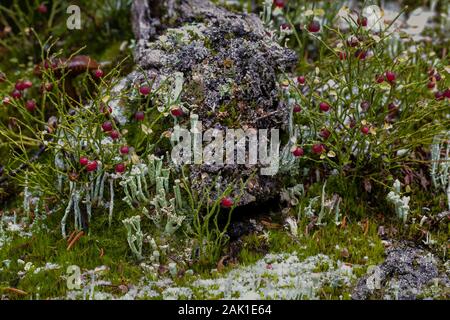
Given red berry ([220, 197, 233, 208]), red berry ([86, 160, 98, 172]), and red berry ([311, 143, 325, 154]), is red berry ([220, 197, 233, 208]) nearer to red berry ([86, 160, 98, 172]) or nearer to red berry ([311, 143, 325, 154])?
red berry ([311, 143, 325, 154])

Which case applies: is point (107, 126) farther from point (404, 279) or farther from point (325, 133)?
point (404, 279)

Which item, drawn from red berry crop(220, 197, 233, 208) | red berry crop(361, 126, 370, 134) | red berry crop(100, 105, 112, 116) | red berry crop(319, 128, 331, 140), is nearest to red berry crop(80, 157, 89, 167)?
red berry crop(100, 105, 112, 116)

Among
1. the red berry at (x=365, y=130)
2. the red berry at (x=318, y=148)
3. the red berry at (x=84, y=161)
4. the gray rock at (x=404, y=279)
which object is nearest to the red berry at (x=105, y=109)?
the red berry at (x=84, y=161)

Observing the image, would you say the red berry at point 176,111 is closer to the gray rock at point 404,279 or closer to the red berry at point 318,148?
the red berry at point 318,148

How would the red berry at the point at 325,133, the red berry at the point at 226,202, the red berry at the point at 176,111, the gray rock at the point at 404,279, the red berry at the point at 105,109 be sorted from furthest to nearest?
the red berry at the point at 325,133 → the red berry at the point at 176,111 → the red berry at the point at 105,109 → the red berry at the point at 226,202 → the gray rock at the point at 404,279

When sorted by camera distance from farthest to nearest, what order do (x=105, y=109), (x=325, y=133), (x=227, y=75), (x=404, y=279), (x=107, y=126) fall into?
(x=227, y=75)
(x=325, y=133)
(x=105, y=109)
(x=107, y=126)
(x=404, y=279)

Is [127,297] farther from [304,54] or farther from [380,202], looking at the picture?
[304,54]

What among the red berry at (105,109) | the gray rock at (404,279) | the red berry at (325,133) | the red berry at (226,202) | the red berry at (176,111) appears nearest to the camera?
the gray rock at (404,279)

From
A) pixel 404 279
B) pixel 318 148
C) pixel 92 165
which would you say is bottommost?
pixel 404 279

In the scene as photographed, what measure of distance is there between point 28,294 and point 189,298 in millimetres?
1066

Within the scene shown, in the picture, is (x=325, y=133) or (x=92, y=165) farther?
(x=325, y=133)

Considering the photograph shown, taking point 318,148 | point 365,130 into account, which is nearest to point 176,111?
point 318,148

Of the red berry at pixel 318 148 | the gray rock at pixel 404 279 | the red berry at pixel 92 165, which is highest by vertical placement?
the red berry at pixel 318 148

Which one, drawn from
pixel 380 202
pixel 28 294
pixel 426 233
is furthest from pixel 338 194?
pixel 28 294
